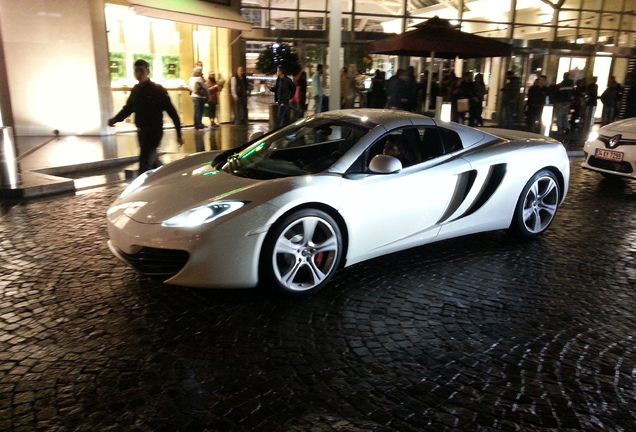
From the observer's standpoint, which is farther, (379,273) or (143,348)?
(379,273)

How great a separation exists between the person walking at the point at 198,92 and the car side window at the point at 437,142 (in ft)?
37.1

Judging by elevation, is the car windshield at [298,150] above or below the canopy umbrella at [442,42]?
below

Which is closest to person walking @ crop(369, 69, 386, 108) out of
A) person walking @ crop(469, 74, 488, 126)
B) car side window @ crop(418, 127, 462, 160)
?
person walking @ crop(469, 74, 488, 126)

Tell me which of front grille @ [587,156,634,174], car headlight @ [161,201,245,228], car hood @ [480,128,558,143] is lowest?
front grille @ [587,156,634,174]

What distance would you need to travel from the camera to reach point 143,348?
3244mm

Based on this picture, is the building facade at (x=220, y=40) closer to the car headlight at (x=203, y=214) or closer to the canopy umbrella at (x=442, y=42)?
the canopy umbrella at (x=442, y=42)

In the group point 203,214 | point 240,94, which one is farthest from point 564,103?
point 203,214

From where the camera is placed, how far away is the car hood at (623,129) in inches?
322

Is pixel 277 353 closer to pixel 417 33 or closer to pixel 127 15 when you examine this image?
pixel 417 33

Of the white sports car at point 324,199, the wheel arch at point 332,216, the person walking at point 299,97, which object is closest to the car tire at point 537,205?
the white sports car at point 324,199

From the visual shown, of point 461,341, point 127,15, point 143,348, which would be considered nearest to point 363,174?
point 461,341

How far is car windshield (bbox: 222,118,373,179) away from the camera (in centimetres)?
429

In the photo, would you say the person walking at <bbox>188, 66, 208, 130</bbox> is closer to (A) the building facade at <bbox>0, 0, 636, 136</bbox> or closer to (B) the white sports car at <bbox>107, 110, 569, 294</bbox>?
(A) the building facade at <bbox>0, 0, 636, 136</bbox>

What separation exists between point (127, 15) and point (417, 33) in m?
8.41
